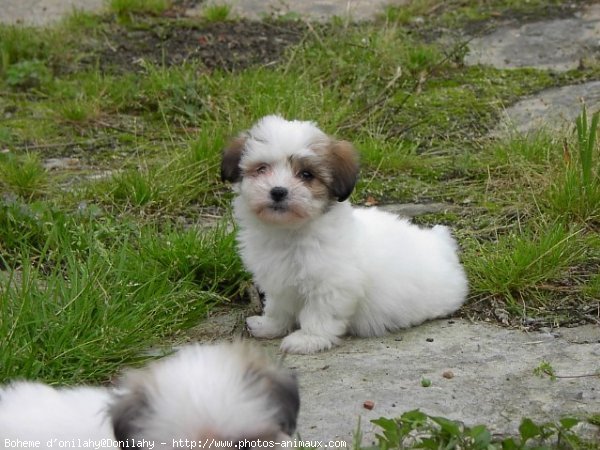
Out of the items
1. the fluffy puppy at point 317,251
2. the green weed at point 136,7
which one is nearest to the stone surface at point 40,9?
the green weed at point 136,7

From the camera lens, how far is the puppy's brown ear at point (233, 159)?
4.38 meters

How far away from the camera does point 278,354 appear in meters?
4.27

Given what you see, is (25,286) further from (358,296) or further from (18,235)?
(358,296)

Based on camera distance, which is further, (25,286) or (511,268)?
(511,268)

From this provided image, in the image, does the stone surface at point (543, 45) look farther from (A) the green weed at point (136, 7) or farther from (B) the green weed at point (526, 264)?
(B) the green weed at point (526, 264)

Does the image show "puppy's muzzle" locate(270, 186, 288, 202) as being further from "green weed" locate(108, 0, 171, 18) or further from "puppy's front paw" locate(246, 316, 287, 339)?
"green weed" locate(108, 0, 171, 18)

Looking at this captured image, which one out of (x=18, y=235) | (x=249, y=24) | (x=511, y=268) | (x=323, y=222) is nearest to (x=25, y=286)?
(x=18, y=235)

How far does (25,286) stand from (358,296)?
1.47 meters

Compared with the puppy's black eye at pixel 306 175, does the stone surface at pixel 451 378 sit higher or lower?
lower

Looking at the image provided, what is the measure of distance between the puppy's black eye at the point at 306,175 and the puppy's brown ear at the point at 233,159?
1.04 ft

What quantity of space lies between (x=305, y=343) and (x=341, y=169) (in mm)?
795

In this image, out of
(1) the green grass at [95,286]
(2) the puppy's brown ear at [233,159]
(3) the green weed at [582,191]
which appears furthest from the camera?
(3) the green weed at [582,191]

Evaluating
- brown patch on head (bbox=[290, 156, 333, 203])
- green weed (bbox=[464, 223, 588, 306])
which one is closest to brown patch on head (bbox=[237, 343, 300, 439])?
brown patch on head (bbox=[290, 156, 333, 203])

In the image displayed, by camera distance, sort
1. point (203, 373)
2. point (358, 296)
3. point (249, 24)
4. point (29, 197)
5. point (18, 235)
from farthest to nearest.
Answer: point (249, 24)
point (29, 197)
point (18, 235)
point (358, 296)
point (203, 373)
